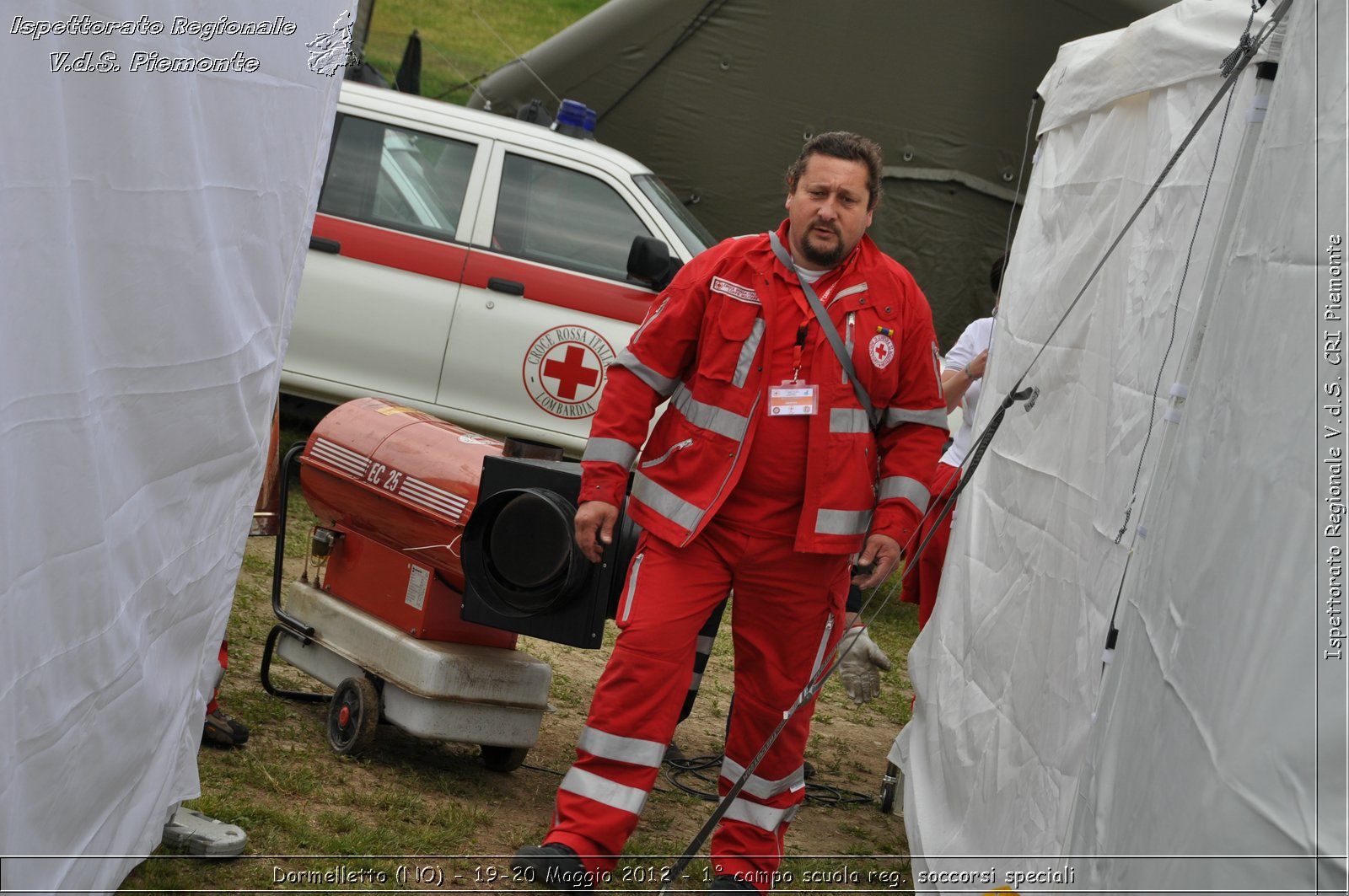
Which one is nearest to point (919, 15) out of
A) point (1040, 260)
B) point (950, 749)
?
point (1040, 260)

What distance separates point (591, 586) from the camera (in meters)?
3.91

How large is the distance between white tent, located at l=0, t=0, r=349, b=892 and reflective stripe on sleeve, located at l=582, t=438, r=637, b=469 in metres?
0.85

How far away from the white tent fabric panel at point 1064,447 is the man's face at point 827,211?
2.02ft

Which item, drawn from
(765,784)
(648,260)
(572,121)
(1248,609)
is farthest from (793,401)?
(572,121)

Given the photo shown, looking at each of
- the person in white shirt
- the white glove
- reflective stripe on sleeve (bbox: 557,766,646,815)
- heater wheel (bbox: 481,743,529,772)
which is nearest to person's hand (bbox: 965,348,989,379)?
the person in white shirt

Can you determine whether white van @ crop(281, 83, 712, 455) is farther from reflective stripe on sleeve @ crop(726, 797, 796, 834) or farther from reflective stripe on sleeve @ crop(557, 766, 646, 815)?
reflective stripe on sleeve @ crop(557, 766, 646, 815)

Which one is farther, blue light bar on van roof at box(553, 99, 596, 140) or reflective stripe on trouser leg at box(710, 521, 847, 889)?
blue light bar on van roof at box(553, 99, 596, 140)

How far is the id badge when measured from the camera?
3652 millimetres

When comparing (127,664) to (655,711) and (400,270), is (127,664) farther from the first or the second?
(400,270)

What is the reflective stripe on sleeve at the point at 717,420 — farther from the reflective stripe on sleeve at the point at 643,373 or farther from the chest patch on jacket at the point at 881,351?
the chest patch on jacket at the point at 881,351

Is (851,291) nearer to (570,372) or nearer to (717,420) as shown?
(717,420)

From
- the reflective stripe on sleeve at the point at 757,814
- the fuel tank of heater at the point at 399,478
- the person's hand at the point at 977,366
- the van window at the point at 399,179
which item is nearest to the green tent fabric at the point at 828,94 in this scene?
the van window at the point at 399,179

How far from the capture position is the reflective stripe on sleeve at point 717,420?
365 cm

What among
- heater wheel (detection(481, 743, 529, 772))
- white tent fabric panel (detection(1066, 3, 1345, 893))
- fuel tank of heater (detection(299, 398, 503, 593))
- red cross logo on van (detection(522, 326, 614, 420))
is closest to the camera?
white tent fabric panel (detection(1066, 3, 1345, 893))
